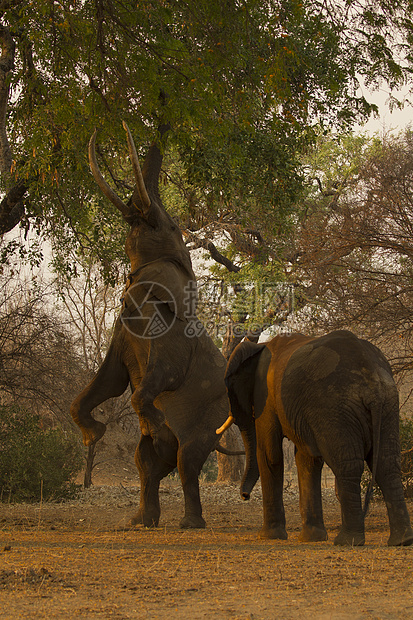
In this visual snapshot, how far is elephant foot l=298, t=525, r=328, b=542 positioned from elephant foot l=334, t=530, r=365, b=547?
0.52 m

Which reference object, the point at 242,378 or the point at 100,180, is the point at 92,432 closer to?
the point at 242,378

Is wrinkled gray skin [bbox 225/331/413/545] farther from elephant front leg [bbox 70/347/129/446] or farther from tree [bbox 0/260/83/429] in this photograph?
tree [bbox 0/260/83/429]

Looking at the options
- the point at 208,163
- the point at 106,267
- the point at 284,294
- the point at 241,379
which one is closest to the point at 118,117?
the point at 208,163

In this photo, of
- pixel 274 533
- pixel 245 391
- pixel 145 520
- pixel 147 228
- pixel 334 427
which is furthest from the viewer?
pixel 147 228

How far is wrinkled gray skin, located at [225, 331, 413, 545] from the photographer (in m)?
5.93

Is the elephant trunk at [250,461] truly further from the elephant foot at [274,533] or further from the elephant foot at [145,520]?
the elephant foot at [145,520]

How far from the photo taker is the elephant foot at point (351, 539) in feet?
19.1

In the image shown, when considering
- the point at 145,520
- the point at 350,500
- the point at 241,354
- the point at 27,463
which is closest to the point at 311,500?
the point at 350,500

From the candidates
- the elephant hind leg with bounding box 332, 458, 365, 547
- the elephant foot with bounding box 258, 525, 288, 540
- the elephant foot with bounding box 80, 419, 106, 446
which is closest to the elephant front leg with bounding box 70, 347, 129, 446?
the elephant foot with bounding box 80, 419, 106, 446

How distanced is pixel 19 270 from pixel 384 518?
24.6ft

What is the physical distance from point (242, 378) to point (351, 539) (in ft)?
7.11

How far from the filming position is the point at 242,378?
748cm

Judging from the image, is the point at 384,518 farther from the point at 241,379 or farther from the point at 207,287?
the point at 207,287

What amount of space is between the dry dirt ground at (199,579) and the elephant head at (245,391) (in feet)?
2.70
